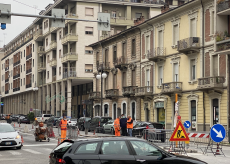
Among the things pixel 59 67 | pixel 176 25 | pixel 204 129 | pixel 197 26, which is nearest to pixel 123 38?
pixel 176 25

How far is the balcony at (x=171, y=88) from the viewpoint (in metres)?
39.9

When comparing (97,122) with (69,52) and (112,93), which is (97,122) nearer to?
(112,93)

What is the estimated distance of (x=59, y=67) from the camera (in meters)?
73.1

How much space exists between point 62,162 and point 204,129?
2815 centimetres

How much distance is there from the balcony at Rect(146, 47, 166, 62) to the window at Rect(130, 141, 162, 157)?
1289 inches

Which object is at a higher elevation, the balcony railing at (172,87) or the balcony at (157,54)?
the balcony at (157,54)

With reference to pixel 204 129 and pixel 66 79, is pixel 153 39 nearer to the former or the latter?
pixel 204 129

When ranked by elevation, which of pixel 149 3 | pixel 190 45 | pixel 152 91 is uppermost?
pixel 149 3

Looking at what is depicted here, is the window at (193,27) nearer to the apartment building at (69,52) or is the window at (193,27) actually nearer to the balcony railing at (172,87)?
the balcony railing at (172,87)

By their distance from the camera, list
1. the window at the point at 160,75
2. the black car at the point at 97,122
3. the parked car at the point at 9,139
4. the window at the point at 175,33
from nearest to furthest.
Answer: the parked car at the point at 9,139, the window at the point at 175,33, the black car at the point at 97,122, the window at the point at 160,75

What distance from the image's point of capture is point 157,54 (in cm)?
4316

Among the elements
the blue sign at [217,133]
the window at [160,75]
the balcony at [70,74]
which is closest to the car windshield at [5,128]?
the blue sign at [217,133]

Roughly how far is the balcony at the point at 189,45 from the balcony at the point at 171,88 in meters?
3.34

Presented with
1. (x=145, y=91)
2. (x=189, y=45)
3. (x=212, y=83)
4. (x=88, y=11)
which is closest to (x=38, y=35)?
(x=88, y=11)
